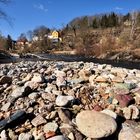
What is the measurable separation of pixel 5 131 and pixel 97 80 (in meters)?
3.56

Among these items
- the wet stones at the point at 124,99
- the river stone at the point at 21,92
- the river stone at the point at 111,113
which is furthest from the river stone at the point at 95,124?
the river stone at the point at 21,92

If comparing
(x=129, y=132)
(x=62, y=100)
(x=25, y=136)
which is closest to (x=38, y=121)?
(x=25, y=136)

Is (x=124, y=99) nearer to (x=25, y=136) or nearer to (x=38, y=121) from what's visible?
(x=38, y=121)

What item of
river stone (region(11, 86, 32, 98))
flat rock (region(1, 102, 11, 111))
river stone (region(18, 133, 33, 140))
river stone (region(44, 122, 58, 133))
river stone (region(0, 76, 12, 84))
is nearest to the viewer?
river stone (region(18, 133, 33, 140))

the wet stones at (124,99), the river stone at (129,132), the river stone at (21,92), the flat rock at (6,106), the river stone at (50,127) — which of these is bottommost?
the river stone at (129,132)

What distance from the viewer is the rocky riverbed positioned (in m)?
5.82

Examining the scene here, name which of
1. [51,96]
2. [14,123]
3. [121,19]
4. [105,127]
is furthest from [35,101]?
[121,19]

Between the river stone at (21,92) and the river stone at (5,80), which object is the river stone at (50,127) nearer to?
the river stone at (21,92)

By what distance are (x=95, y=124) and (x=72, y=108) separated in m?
1.28

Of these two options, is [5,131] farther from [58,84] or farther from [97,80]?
[97,80]

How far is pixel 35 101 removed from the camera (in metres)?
7.32

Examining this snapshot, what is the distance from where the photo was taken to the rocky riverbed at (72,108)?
5.82 metres

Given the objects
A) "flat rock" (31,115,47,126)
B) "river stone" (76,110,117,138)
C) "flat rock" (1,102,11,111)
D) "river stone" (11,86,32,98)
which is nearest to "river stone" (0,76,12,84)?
"river stone" (11,86,32,98)

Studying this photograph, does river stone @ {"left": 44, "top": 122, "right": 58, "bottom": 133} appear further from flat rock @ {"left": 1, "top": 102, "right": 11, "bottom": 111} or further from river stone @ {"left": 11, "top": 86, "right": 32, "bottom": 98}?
river stone @ {"left": 11, "top": 86, "right": 32, "bottom": 98}
